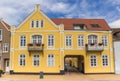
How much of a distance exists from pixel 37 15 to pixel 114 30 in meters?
15.2

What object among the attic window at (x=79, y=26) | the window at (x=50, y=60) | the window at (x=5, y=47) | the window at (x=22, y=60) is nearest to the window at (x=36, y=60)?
the window at (x=50, y=60)

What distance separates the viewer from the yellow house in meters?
37.1

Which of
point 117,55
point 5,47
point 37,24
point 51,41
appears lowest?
point 117,55

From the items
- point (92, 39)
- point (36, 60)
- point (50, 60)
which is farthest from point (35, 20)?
point (92, 39)

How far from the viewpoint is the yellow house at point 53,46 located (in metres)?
37.1

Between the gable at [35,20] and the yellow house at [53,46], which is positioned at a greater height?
the gable at [35,20]

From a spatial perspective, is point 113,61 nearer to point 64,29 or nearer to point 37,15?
point 64,29

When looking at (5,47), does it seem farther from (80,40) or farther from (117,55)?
(117,55)

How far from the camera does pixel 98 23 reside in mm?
41125

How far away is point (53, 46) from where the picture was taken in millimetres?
37531

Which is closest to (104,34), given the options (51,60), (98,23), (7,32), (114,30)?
(98,23)

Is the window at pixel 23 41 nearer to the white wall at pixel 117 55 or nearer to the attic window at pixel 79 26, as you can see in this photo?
the attic window at pixel 79 26

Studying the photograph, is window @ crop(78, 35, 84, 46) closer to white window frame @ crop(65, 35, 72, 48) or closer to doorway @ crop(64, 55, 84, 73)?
white window frame @ crop(65, 35, 72, 48)

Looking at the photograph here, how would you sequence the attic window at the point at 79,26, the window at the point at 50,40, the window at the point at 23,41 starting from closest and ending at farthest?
the window at the point at 50,40 → the window at the point at 23,41 → the attic window at the point at 79,26
